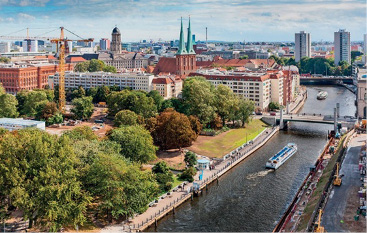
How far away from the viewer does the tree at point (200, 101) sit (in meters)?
62.5

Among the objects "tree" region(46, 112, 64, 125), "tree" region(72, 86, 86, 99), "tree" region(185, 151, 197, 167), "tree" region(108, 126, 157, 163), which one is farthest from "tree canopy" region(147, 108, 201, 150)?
"tree" region(72, 86, 86, 99)

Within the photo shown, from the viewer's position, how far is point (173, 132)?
50.8 m

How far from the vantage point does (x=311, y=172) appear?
150 ft

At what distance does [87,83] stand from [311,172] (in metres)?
53.3

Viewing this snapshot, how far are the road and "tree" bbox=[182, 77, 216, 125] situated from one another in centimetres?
1988

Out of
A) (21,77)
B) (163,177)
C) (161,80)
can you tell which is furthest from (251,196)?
(21,77)

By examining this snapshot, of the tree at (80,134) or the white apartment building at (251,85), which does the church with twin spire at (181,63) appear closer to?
the white apartment building at (251,85)

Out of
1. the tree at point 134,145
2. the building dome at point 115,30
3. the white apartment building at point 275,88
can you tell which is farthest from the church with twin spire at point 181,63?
the tree at point 134,145

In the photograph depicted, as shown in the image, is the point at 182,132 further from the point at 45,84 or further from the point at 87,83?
the point at 45,84

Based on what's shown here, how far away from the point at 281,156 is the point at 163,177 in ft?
51.1

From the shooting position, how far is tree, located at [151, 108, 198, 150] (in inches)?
2005

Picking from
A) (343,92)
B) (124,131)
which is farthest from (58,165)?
(343,92)

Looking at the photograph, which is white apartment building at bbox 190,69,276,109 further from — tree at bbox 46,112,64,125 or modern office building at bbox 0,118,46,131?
modern office building at bbox 0,118,46,131

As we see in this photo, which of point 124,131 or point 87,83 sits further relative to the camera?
point 87,83
